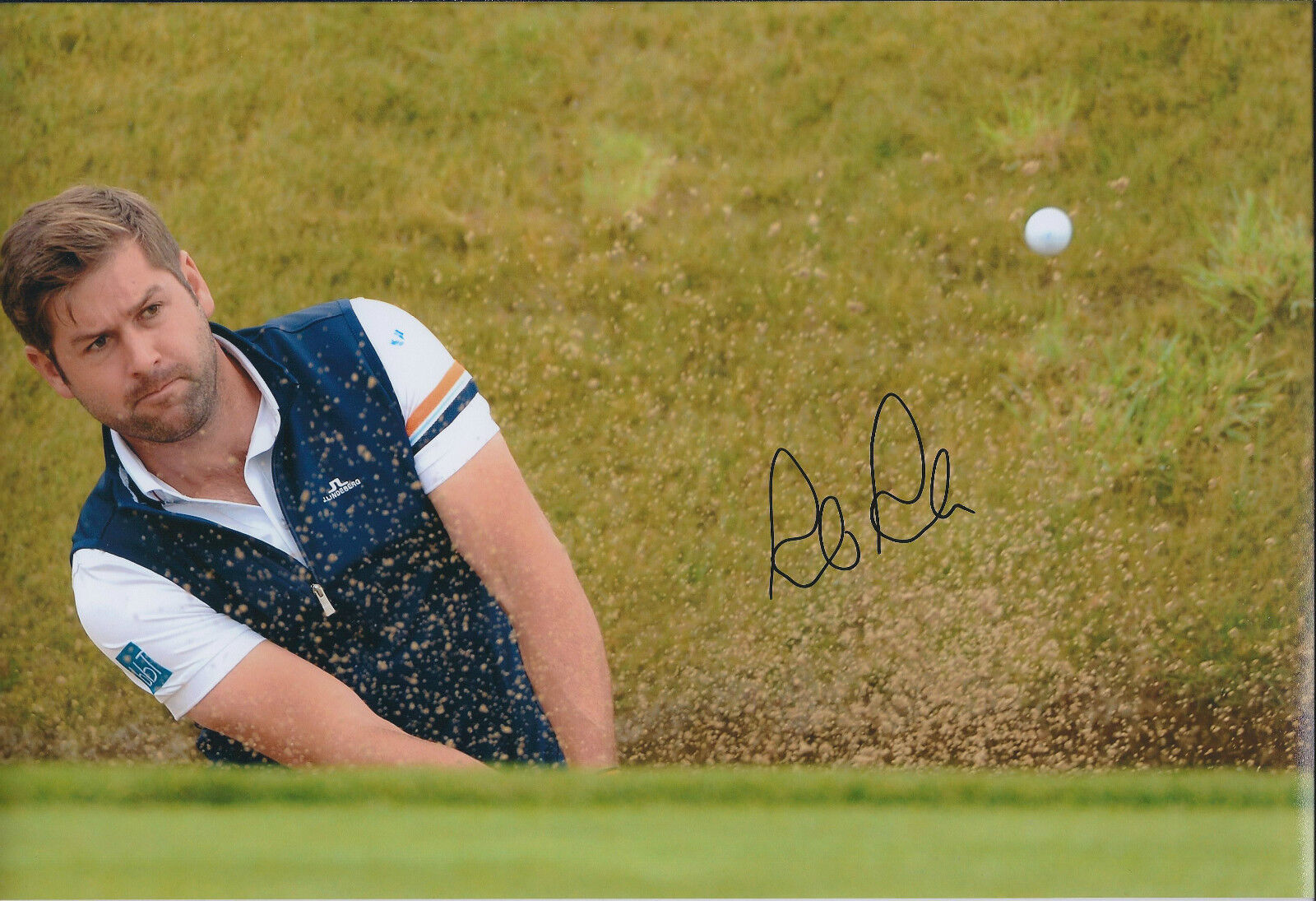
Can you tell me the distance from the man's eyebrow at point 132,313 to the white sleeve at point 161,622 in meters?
0.27

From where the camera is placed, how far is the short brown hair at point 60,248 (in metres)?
1.62

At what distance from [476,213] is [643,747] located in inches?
39.5

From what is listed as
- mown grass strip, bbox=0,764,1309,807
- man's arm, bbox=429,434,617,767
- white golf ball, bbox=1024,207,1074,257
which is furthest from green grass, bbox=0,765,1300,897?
white golf ball, bbox=1024,207,1074,257

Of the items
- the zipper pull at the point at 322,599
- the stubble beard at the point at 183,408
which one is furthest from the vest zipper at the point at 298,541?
the stubble beard at the point at 183,408

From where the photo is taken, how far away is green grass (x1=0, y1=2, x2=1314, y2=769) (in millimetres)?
2172

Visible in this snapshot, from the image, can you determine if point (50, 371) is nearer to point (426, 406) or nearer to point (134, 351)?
point (134, 351)

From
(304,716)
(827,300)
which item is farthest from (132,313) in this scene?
(827,300)

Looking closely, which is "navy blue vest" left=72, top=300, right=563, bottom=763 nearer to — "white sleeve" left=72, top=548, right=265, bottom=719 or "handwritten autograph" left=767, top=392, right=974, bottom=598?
"white sleeve" left=72, top=548, right=265, bottom=719

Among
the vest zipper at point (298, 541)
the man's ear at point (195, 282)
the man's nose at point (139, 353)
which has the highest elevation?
the man's ear at point (195, 282)

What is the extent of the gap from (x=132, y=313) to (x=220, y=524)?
286 mm

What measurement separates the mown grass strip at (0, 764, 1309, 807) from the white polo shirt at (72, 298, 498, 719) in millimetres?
261

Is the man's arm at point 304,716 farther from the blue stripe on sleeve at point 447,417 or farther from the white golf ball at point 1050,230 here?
the white golf ball at point 1050,230

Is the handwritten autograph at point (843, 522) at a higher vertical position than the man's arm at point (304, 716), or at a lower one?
higher

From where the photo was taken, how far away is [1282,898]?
4.90 feet
